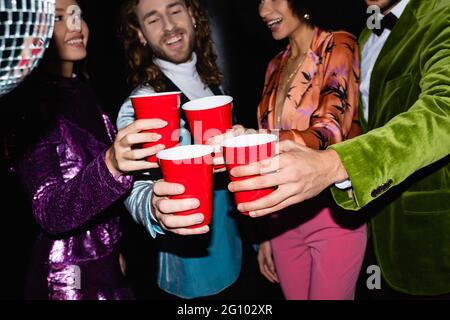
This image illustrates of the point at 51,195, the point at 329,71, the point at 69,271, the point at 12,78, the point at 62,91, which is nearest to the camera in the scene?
the point at 12,78

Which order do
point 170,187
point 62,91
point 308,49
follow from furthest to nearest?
point 308,49 < point 62,91 < point 170,187

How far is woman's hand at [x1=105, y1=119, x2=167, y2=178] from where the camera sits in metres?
1.15

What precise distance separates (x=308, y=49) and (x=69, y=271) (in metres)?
1.61

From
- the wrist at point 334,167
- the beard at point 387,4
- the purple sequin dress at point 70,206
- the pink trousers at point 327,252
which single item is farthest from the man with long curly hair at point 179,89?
the beard at point 387,4

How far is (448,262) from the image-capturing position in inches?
63.7

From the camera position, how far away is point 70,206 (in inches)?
53.4

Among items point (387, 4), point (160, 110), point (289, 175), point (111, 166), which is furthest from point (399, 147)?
point (387, 4)

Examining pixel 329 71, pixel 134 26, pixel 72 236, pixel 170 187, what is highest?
pixel 134 26

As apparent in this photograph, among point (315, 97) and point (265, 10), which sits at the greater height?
point (265, 10)

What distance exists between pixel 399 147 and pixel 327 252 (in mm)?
1065

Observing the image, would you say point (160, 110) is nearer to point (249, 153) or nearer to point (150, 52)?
point (249, 153)

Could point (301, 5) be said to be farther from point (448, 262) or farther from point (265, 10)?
point (448, 262)

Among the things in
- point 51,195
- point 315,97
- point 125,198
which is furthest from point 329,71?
point 51,195

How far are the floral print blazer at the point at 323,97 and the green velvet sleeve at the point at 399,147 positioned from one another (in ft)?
1.80
